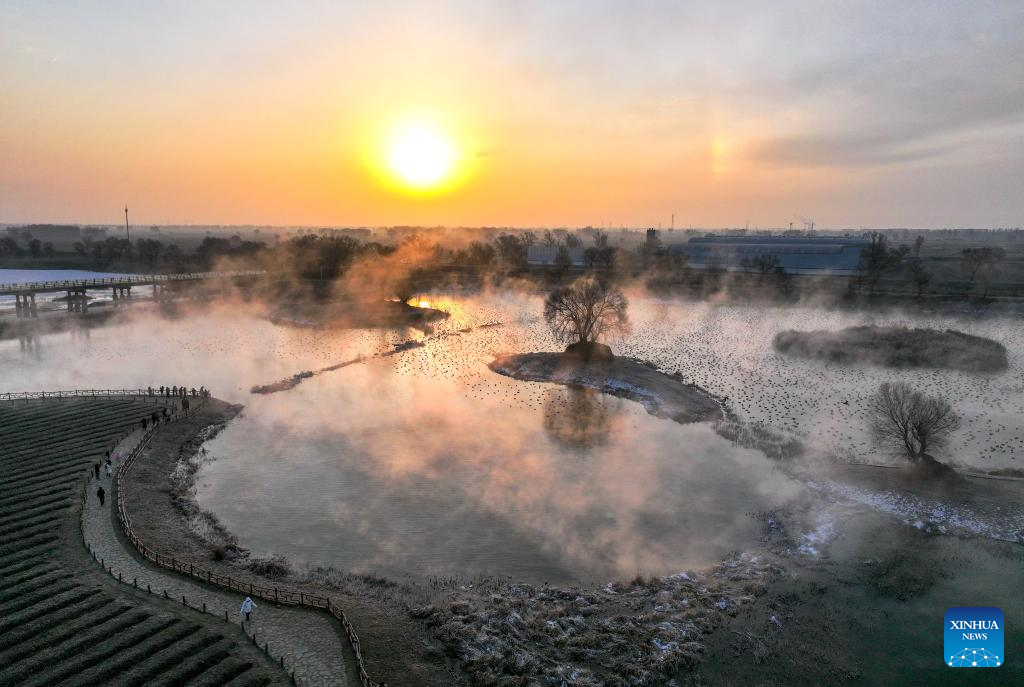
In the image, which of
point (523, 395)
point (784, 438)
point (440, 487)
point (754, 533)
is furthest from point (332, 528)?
point (784, 438)

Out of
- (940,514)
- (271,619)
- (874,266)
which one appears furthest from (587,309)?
(874,266)

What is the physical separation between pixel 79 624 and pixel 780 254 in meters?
153

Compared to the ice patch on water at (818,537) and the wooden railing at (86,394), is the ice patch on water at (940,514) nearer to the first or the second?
the ice patch on water at (818,537)

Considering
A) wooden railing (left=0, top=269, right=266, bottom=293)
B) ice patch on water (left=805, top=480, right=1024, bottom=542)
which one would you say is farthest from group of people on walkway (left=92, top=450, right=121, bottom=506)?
wooden railing (left=0, top=269, right=266, bottom=293)

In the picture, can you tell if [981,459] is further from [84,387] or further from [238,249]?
[238,249]

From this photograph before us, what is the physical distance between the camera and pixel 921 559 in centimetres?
2405

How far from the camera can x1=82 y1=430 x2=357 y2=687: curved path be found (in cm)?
1750

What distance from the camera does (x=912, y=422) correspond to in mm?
31469

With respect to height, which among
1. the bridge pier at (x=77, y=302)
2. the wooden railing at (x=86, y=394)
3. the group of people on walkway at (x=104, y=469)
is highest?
the bridge pier at (x=77, y=302)

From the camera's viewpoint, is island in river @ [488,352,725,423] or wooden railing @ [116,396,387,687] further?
island in river @ [488,352,725,423]

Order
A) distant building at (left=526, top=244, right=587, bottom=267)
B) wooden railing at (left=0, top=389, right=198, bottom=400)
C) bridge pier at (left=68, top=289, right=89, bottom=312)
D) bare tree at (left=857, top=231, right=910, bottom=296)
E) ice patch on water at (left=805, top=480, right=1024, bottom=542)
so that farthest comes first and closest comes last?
distant building at (left=526, top=244, right=587, bottom=267) < bare tree at (left=857, top=231, right=910, bottom=296) < bridge pier at (left=68, top=289, right=89, bottom=312) < wooden railing at (left=0, top=389, right=198, bottom=400) < ice patch on water at (left=805, top=480, right=1024, bottom=542)

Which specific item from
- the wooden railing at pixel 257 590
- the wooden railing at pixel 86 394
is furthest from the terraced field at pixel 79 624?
the wooden railing at pixel 86 394

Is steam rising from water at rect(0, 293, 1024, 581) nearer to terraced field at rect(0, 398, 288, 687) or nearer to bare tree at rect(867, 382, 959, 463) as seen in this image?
bare tree at rect(867, 382, 959, 463)

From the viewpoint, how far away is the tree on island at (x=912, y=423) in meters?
31.1
